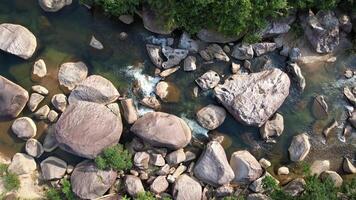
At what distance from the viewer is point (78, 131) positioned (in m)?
11.2

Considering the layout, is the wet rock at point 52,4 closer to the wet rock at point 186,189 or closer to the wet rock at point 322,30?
the wet rock at point 186,189

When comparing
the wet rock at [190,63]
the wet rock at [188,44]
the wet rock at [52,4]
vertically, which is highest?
the wet rock at [52,4]

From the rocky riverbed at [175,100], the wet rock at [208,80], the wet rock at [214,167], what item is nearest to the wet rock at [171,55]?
the rocky riverbed at [175,100]

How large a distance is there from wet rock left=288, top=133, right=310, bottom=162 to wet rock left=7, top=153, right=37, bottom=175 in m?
7.82

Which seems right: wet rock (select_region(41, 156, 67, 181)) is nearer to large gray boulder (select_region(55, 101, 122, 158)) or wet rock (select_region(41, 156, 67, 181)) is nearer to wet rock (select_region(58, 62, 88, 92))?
large gray boulder (select_region(55, 101, 122, 158))

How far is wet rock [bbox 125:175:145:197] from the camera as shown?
11.4 meters

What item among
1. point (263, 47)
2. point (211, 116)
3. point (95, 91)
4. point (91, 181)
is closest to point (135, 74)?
point (95, 91)

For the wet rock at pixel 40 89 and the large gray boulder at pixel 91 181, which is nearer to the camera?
the large gray boulder at pixel 91 181

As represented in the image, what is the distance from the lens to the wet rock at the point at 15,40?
1153 cm

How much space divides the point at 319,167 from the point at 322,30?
13.6 ft

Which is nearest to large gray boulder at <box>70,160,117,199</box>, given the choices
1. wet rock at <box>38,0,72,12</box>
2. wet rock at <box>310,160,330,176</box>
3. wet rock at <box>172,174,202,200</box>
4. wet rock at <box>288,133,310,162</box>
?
wet rock at <box>172,174,202,200</box>

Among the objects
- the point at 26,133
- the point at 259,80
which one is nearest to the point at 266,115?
the point at 259,80

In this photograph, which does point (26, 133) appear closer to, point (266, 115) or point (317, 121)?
point (266, 115)

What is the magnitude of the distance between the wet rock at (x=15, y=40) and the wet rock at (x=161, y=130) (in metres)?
3.93
